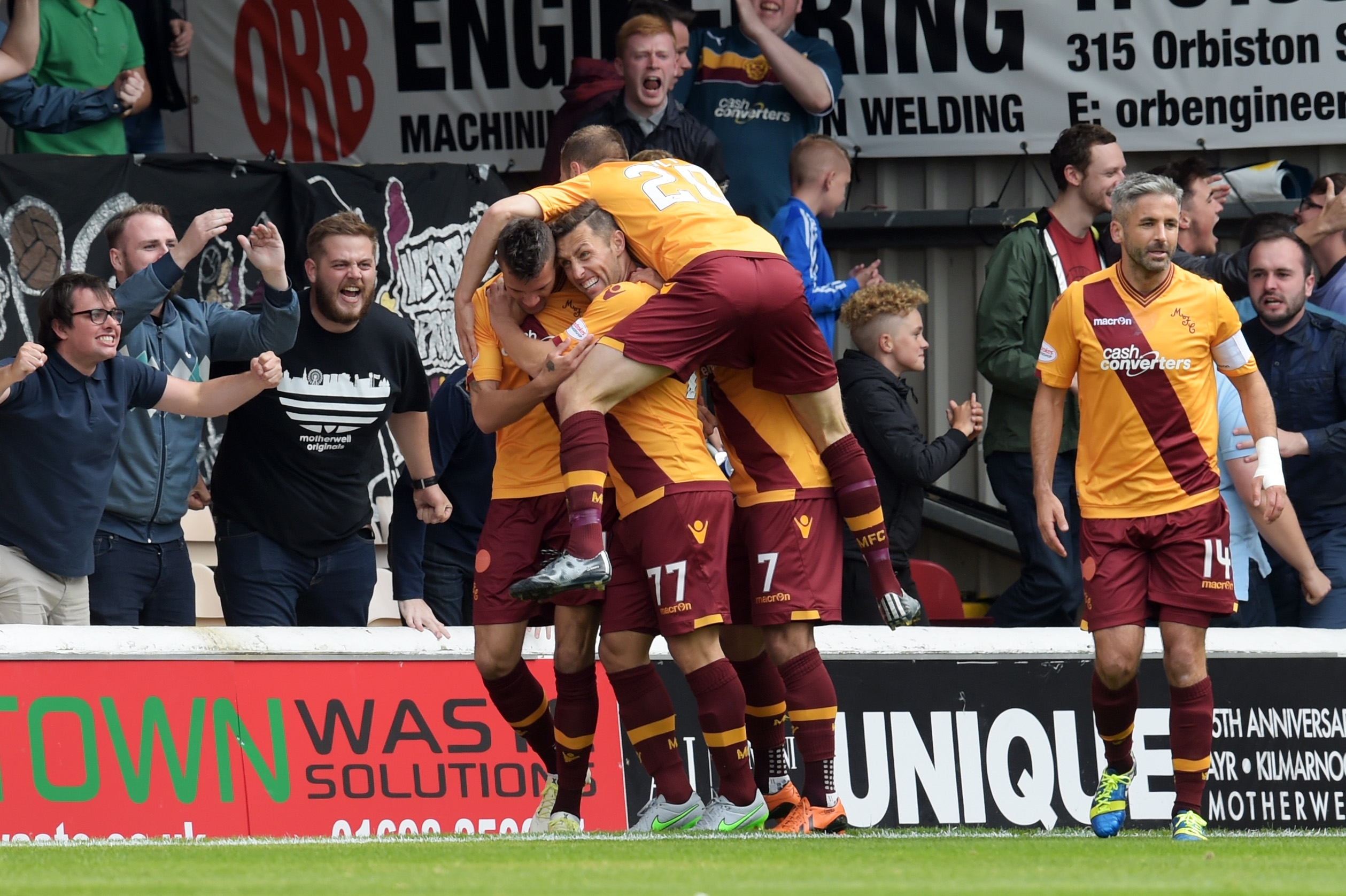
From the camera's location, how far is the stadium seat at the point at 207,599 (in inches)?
401

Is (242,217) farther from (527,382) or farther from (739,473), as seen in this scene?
(739,473)

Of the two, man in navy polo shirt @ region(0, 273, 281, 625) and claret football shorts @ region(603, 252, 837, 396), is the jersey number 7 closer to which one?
claret football shorts @ region(603, 252, 837, 396)

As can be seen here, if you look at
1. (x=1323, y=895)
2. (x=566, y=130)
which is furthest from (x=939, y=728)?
(x=566, y=130)

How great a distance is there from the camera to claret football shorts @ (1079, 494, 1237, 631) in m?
6.53

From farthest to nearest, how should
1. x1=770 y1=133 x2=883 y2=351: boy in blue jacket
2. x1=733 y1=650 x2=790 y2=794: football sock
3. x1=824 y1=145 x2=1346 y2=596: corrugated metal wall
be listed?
x1=824 y1=145 x2=1346 y2=596: corrugated metal wall → x1=770 y1=133 x2=883 y2=351: boy in blue jacket → x1=733 y1=650 x2=790 y2=794: football sock

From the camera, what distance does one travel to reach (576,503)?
244 inches

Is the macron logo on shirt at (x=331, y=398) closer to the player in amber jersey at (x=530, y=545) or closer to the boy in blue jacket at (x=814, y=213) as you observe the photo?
the player in amber jersey at (x=530, y=545)

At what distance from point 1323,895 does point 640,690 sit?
8.91 feet

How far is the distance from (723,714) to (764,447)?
100 cm

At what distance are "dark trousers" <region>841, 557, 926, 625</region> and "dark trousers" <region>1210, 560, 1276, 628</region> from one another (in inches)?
63.9

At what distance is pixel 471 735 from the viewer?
7.71m

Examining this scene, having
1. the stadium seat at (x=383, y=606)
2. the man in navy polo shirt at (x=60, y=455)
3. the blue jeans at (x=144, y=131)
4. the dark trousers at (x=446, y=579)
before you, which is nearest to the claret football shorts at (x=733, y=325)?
the man in navy polo shirt at (x=60, y=455)

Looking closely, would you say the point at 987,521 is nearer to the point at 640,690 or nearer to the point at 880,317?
the point at 880,317

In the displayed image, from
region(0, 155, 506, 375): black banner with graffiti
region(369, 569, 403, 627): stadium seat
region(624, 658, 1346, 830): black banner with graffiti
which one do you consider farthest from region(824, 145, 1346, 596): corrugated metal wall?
region(624, 658, 1346, 830): black banner with graffiti
